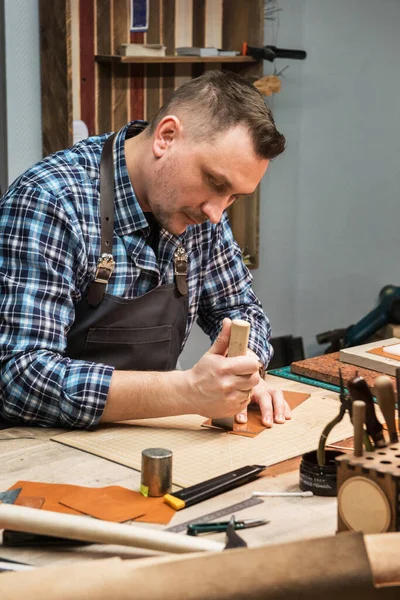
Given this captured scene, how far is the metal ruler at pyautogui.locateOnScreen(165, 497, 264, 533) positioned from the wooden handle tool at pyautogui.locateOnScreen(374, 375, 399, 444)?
0.34m

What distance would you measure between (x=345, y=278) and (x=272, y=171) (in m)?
0.96

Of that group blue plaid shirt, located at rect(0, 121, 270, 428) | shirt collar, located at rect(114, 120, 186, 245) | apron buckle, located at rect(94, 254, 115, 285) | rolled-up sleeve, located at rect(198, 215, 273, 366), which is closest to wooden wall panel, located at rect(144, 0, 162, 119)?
rolled-up sleeve, located at rect(198, 215, 273, 366)

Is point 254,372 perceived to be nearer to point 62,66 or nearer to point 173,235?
point 173,235

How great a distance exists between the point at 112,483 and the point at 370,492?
2.00 feet

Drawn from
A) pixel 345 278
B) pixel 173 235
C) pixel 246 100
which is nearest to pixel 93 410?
pixel 173 235

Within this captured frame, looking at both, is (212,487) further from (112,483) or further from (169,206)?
(169,206)

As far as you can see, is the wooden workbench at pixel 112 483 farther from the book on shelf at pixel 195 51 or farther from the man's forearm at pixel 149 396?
the book on shelf at pixel 195 51

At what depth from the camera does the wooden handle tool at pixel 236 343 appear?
1.94 meters

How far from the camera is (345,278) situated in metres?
5.55

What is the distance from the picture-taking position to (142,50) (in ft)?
13.2

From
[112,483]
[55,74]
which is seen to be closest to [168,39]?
[55,74]

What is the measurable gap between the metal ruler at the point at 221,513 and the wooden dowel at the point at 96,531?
153mm

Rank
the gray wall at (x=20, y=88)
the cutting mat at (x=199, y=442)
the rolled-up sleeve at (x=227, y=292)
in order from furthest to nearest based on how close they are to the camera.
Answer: the gray wall at (x=20, y=88), the rolled-up sleeve at (x=227, y=292), the cutting mat at (x=199, y=442)

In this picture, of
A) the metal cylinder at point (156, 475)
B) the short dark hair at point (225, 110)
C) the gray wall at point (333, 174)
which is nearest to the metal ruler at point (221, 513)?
the metal cylinder at point (156, 475)
